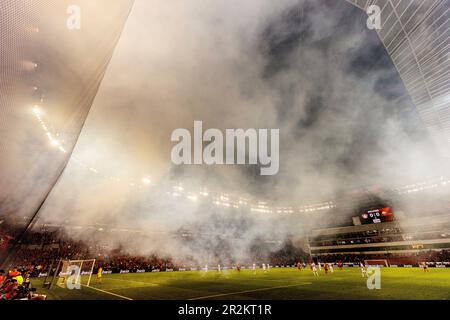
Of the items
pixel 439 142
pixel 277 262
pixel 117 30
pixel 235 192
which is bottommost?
pixel 277 262

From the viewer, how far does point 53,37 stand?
19.7 feet

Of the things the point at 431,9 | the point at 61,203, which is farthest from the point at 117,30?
the point at 61,203

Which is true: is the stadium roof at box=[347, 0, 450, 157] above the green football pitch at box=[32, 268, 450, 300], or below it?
above

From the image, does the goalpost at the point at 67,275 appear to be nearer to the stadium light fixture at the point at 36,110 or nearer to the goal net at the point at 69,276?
the goal net at the point at 69,276

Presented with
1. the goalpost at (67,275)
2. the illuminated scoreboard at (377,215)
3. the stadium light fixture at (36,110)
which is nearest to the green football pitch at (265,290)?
the goalpost at (67,275)

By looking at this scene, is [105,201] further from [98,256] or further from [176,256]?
[176,256]

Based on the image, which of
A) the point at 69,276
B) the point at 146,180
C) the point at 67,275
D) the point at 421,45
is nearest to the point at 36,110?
the point at 67,275

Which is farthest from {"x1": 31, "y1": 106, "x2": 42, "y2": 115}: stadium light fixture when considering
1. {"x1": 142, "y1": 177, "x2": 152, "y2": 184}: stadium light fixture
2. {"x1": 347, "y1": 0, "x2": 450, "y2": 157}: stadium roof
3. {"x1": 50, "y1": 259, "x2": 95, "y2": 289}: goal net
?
{"x1": 142, "y1": 177, "x2": 152, "y2": 184}: stadium light fixture

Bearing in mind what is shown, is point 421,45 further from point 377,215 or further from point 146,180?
point 377,215

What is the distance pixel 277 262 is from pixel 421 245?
952 inches

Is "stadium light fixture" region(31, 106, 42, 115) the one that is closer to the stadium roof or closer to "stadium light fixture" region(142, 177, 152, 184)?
the stadium roof

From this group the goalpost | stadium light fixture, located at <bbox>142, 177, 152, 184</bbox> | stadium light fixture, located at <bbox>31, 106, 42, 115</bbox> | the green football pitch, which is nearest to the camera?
the green football pitch

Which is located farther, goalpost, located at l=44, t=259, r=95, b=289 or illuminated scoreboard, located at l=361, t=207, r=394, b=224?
illuminated scoreboard, located at l=361, t=207, r=394, b=224
